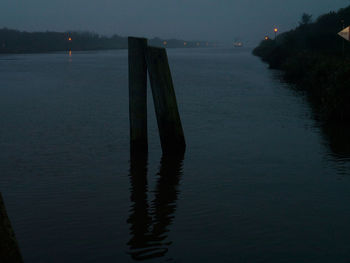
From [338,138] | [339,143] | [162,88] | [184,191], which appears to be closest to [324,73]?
[338,138]

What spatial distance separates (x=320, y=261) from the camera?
5.83m

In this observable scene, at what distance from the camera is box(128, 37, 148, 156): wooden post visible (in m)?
10.2

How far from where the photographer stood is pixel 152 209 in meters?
7.75

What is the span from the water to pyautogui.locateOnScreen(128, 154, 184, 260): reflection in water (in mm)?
17

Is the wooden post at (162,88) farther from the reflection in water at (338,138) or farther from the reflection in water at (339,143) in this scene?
the reflection in water at (338,138)

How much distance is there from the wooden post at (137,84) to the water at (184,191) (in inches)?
32.0

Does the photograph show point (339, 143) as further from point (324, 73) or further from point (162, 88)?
point (324, 73)

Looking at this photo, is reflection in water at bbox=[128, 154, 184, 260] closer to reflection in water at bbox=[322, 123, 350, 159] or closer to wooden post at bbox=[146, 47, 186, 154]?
wooden post at bbox=[146, 47, 186, 154]

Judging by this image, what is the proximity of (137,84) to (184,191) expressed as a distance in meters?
2.74

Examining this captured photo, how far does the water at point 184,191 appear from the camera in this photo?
626 centimetres

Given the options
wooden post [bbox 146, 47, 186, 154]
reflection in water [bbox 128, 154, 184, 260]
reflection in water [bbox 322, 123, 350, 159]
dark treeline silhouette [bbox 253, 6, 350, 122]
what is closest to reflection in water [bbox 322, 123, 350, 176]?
reflection in water [bbox 322, 123, 350, 159]

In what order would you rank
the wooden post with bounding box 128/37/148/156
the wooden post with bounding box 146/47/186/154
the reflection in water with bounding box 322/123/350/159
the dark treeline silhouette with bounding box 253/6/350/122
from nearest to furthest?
the wooden post with bounding box 146/47/186/154 < the wooden post with bounding box 128/37/148/156 < the reflection in water with bounding box 322/123/350/159 < the dark treeline silhouette with bounding box 253/6/350/122

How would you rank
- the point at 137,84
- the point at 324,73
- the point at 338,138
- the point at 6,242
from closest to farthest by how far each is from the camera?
the point at 6,242, the point at 137,84, the point at 338,138, the point at 324,73

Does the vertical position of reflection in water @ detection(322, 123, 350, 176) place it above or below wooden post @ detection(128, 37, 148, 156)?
below
